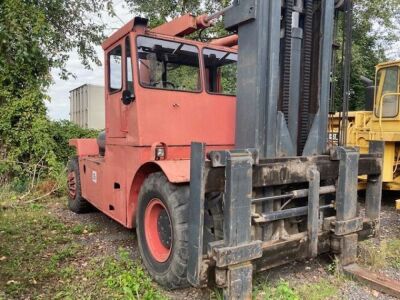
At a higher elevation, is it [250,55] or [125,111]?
[250,55]

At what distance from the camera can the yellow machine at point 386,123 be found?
679 centimetres

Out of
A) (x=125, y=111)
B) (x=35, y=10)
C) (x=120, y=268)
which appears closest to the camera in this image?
(x=120, y=268)

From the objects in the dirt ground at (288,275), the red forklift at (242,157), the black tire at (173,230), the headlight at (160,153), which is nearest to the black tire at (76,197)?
the dirt ground at (288,275)

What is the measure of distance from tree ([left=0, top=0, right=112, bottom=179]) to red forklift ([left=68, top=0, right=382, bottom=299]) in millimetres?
4997

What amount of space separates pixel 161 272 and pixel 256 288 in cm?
83

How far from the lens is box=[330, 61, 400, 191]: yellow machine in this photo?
679 centimetres

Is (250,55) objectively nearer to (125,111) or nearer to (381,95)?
(125,111)

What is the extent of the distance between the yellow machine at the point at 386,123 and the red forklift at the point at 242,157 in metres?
3.39

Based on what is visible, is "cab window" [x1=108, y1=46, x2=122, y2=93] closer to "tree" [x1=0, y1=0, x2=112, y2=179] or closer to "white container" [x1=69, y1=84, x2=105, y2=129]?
"tree" [x1=0, y1=0, x2=112, y2=179]

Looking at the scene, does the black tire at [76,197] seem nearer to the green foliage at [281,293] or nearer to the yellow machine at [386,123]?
the green foliage at [281,293]

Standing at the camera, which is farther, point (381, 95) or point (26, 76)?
point (26, 76)

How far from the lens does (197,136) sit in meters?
4.21

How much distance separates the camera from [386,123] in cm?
730

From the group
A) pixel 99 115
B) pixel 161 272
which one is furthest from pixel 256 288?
pixel 99 115
